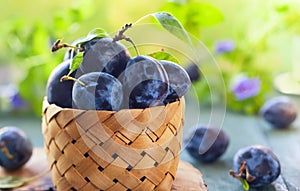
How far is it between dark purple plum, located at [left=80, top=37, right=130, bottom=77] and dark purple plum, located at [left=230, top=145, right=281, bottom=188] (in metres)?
0.28

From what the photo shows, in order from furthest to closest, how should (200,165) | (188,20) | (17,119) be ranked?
(17,119) → (188,20) → (200,165)

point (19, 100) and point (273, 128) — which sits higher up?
point (19, 100)

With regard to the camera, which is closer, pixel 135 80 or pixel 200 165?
pixel 135 80

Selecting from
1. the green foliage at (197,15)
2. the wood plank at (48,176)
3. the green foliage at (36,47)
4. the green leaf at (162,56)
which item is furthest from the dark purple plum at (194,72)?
the green leaf at (162,56)

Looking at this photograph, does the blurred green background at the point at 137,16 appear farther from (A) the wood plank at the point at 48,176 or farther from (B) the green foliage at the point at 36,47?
(A) the wood plank at the point at 48,176

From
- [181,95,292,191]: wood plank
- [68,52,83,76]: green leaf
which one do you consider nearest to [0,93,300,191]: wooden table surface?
[181,95,292,191]: wood plank

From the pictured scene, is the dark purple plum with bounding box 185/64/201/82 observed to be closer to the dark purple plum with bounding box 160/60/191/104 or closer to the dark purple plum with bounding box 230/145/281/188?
the dark purple plum with bounding box 230/145/281/188

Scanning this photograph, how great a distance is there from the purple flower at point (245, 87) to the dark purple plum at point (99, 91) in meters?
0.66

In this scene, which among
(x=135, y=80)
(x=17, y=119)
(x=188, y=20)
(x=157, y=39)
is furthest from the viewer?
(x=157, y=39)

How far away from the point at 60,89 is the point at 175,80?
17 centimetres

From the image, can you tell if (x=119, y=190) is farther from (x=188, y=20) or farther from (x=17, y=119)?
(x=17, y=119)

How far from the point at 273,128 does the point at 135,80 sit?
0.58 m

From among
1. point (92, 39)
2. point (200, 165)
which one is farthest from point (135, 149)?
point (200, 165)

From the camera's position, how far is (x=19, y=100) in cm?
140
